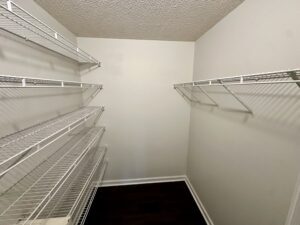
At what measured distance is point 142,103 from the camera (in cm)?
219

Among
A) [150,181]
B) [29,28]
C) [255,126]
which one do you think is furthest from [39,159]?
[150,181]

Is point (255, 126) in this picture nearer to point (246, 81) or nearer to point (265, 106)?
point (265, 106)

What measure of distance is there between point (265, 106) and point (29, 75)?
157 cm

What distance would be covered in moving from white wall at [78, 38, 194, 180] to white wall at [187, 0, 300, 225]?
0.56m

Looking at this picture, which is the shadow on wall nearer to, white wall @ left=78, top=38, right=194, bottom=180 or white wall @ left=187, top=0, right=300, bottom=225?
white wall @ left=187, top=0, right=300, bottom=225

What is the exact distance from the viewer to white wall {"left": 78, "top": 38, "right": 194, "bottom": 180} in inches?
81.1

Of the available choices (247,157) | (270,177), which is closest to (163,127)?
(247,157)

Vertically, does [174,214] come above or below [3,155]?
below

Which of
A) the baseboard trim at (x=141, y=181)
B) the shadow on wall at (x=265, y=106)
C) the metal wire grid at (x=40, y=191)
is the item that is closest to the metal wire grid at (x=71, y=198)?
the metal wire grid at (x=40, y=191)

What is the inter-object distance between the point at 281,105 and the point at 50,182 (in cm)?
155

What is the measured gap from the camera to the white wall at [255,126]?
0.84 meters

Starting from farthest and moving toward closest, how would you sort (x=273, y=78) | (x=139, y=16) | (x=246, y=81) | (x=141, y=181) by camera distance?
(x=141, y=181), (x=139, y=16), (x=246, y=81), (x=273, y=78)

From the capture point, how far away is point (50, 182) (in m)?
1.12

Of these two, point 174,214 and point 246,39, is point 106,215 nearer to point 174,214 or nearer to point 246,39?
point 174,214
